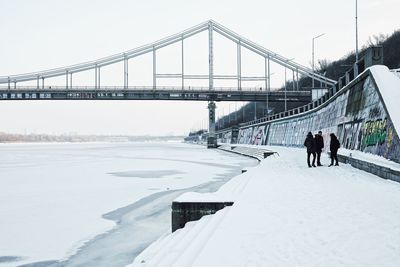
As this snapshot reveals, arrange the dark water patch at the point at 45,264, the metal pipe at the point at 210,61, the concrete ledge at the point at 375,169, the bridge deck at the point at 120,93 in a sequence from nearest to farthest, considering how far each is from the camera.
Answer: the dark water patch at the point at 45,264 → the concrete ledge at the point at 375,169 → the bridge deck at the point at 120,93 → the metal pipe at the point at 210,61

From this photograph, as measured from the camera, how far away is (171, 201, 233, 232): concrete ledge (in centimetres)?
868

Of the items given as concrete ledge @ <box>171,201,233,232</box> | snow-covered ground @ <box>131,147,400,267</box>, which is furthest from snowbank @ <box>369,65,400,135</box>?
concrete ledge @ <box>171,201,233,232</box>

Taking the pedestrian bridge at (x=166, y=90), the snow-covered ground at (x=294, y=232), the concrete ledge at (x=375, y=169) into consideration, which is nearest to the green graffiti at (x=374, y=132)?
the concrete ledge at (x=375, y=169)

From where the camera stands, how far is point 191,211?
8.73 m

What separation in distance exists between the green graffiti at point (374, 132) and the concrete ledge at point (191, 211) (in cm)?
824

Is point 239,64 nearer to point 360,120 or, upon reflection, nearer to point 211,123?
point 211,123

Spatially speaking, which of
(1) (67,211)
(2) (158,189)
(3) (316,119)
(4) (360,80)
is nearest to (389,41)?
(3) (316,119)

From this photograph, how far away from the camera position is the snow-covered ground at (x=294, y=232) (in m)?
4.86

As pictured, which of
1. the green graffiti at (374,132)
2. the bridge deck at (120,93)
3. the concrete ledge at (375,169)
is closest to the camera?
the concrete ledge at (375,169)

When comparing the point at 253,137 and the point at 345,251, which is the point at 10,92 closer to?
the point at 253,137

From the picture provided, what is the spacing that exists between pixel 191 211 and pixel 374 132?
32.1 ft

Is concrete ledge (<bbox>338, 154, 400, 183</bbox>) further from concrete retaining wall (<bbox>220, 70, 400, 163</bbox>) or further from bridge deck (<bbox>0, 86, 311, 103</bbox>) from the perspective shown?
bridge deck (<bbox>0, 86, 311, 103</bbox>)

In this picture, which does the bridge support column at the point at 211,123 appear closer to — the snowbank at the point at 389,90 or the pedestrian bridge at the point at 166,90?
the pedestrian bridge at the point at 166,90

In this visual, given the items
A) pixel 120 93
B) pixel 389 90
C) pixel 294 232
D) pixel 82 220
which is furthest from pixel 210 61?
pixel 294 232
